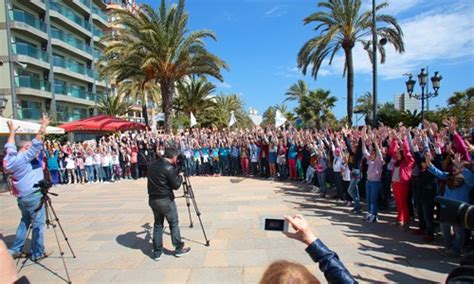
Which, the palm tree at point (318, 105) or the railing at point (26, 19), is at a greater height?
the railing at point (26, 19)

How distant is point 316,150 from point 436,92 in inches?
409

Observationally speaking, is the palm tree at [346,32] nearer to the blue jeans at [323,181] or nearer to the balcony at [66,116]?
the blue jeans at [323,181]

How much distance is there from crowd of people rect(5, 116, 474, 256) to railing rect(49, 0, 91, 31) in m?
28.6

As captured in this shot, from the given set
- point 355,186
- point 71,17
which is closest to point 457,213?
point 355,186

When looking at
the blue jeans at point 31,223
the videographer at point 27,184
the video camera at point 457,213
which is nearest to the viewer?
the video camera at point 457,213

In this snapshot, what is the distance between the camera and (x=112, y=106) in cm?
4562

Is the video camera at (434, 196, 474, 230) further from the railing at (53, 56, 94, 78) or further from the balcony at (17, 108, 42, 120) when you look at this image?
the railing at (53, 56, 94, 78)

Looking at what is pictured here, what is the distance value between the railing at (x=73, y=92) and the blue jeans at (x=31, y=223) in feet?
120

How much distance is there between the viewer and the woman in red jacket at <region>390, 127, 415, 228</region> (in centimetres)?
670

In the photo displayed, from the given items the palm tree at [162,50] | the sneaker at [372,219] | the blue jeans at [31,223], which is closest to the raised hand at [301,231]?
the blue jeans at [31,223]

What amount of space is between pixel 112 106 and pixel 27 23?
1562cm

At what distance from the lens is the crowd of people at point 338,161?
Result: 5977mm

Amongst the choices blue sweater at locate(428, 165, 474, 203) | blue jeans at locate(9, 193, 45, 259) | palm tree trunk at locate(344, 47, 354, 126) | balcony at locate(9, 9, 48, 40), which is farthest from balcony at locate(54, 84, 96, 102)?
blue sweater at locate(428, 165, 474, 203)

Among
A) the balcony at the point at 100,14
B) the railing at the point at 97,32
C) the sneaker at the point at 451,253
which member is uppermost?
the balcony at the point at 100,14
